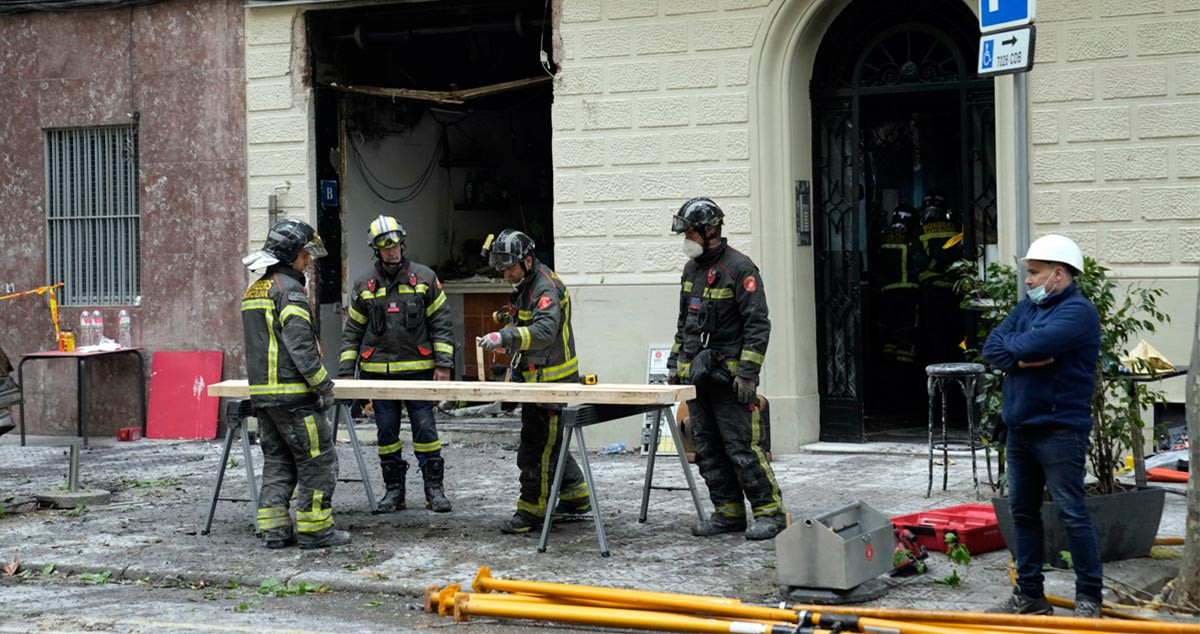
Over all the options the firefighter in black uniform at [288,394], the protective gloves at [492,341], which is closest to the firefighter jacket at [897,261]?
the protective gloves at [492,341]

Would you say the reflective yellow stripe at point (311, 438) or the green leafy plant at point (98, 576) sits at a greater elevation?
the reflective yellow stripe at point (311, 438)

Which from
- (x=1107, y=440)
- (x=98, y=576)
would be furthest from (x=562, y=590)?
(x=1107, y=440)

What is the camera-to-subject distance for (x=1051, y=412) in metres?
6.80

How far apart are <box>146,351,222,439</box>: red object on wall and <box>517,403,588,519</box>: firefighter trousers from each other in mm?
6108

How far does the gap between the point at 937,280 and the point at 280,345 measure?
7121 mm

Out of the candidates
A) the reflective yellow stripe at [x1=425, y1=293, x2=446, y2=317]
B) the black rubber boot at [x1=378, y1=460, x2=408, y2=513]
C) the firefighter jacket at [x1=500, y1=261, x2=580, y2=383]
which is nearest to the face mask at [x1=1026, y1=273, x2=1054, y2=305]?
the firefighter jacket at [x1=500, y1=261, x2=580, y2=383]

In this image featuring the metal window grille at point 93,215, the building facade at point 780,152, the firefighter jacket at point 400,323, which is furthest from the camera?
the metal window grille at point 93,215

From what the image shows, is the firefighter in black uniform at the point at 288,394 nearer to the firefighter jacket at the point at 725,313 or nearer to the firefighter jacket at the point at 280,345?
the firefighter jacket at the point at 280,345

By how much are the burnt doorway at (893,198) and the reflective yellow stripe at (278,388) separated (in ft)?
18.7

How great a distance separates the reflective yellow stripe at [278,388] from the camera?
8984 mm

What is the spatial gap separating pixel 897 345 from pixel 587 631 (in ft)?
27.6

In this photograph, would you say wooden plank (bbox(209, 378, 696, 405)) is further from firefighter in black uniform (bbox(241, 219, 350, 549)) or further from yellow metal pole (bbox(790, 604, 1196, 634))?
yellow metal pole (bbox(790, 604, 1196, 634))

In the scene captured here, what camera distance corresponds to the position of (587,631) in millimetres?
6980

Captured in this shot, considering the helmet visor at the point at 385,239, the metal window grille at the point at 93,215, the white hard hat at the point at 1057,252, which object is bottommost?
the white hard hat at the point at 1057,252
